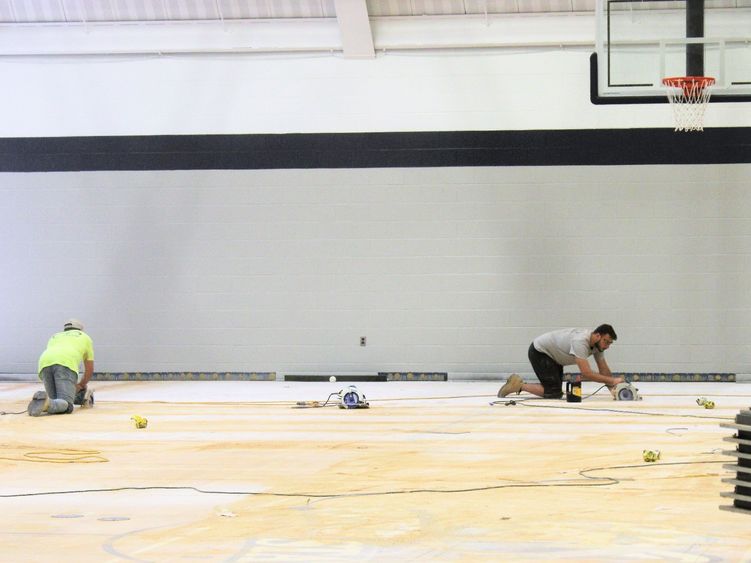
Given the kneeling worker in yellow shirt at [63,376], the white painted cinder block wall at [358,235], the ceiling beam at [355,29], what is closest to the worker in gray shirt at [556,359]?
the white painted cinder block wall at [358,235]

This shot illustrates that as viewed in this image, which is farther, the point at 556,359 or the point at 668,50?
the point at 556,359

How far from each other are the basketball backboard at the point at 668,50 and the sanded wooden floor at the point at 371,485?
3.71 metres

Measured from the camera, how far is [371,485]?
730 centimetres

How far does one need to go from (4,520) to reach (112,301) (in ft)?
38.3

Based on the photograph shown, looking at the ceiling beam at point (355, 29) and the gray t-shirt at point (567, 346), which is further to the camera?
the ceiling beam at point (355, 29)

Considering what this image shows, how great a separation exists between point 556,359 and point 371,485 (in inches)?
286

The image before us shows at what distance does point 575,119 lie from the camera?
55.4 ft

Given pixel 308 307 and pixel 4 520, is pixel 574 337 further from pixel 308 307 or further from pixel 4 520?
pixel 4 520

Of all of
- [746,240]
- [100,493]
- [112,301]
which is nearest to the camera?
[100,493]

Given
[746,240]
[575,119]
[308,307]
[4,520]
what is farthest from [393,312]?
[4,520]

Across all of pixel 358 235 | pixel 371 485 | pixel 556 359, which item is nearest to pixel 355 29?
pixel 358 235

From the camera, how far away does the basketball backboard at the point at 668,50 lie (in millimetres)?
12820

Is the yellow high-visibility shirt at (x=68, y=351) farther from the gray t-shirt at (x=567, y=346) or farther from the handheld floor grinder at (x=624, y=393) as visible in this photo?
the handheld floor grinder at (x=624, y=393)

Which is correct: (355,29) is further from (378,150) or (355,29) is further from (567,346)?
(567,346)
